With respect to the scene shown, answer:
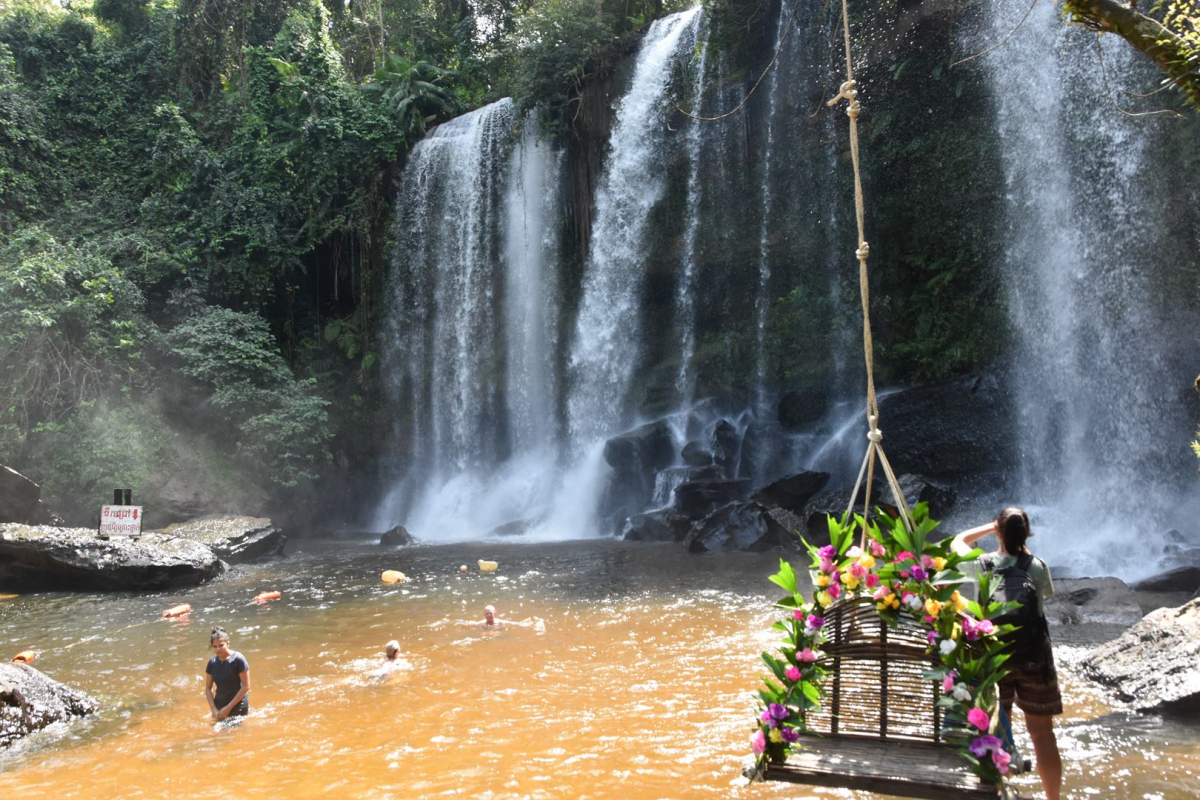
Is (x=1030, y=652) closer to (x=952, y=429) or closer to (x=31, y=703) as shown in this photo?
(x=31, y=703)

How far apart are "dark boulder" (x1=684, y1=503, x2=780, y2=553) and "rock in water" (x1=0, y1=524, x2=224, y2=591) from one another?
8253mm

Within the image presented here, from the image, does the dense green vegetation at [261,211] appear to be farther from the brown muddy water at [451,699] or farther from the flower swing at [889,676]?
the flower swing at [889,676]

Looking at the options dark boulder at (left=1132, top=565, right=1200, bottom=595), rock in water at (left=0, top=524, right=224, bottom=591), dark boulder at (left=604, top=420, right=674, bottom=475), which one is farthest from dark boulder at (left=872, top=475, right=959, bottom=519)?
rock in water at (left=0, top=524, right=224, bottom=591)

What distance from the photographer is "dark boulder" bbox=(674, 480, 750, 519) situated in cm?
1546

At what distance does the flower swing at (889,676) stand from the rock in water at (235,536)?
43.0ft

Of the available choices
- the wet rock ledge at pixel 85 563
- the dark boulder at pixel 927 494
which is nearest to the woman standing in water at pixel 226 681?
the wet rock ledge at pixel 85 563

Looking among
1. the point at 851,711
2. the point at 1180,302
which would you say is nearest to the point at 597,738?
the point at 851,711

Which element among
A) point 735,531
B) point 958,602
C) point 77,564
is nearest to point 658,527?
point 735,531

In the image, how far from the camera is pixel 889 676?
386 centimetres

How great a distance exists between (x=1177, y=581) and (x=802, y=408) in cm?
862

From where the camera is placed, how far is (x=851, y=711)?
3842mm

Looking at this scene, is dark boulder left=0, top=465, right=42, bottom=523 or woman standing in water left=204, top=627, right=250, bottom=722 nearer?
woman standing in water left=204, top=627, right=250, bottom=722

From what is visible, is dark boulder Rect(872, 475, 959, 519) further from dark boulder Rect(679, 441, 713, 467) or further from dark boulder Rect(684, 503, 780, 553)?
dark boulder Rect(679, 441, 713, 467)

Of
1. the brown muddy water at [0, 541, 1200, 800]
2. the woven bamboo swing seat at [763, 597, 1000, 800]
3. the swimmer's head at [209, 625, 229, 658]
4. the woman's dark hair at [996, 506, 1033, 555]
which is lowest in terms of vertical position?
the brown muddy water at [0, 541, 1200, 800]
